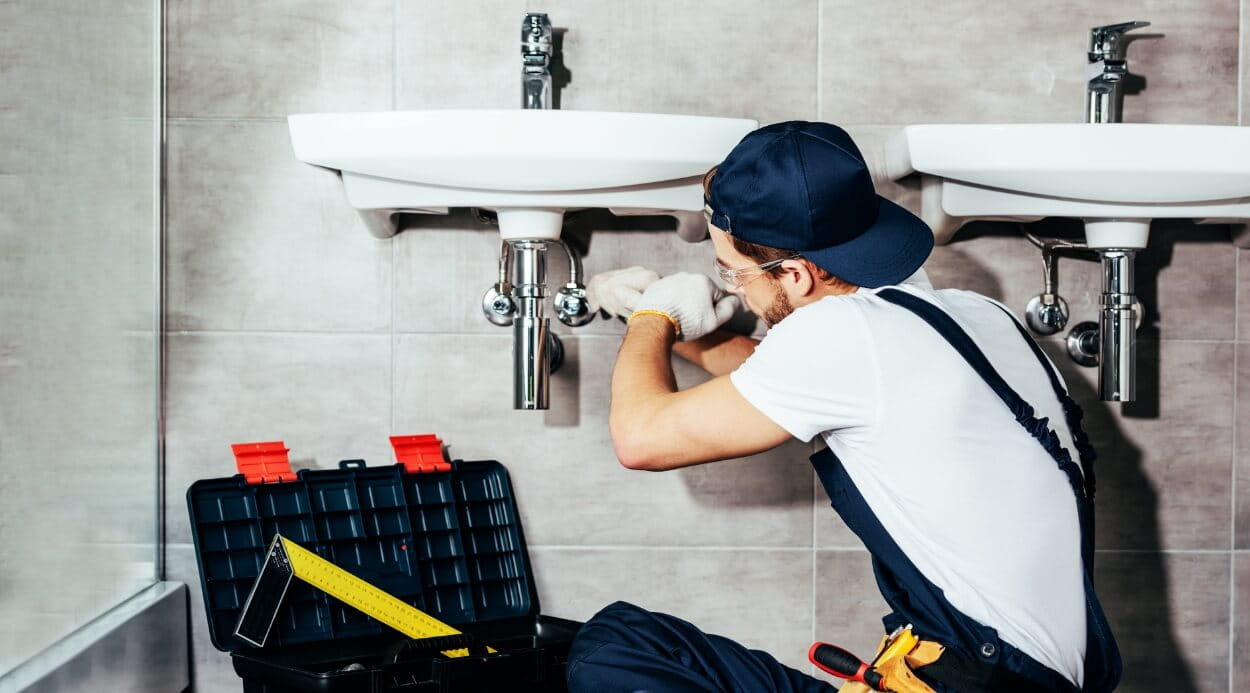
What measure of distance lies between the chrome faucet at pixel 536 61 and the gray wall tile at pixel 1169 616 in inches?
43.0

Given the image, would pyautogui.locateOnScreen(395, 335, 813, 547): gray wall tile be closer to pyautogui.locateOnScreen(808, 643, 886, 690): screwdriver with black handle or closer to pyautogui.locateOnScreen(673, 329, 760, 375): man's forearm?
pyautogui.locateOnScreen(673, 329, 760, 375): man's forearm

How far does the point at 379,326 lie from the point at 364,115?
40 centimetres

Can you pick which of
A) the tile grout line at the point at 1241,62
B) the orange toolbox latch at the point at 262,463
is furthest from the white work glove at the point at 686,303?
the tile grout line at the point at 1241,62

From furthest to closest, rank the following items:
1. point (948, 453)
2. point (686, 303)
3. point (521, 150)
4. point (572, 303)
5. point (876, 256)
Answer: point (572, 303)
point (686, 303)
point (521, 150)
point (876, 256)
point (948, 453)

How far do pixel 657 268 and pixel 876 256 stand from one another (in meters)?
0.53

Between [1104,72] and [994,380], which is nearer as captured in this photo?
[994,380]

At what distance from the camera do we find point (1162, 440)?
1.53m

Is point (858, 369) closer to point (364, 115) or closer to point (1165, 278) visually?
point (364, 115)

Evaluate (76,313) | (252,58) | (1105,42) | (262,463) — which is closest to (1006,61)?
(1105,42)

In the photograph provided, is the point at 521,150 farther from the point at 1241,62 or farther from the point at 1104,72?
the point at 1241,62

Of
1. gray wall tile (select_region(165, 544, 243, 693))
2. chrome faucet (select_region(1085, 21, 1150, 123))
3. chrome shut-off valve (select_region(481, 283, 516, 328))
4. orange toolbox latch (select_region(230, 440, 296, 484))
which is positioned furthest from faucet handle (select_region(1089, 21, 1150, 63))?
gray wall tile (select_region(165, 544, 243, 693))

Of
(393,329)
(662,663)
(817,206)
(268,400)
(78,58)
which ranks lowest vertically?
(662,663)

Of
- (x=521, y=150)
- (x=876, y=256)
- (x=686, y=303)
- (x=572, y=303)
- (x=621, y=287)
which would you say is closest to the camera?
(x=876, y=256)

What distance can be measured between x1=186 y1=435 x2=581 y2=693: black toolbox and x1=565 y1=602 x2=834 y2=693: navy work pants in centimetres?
12
